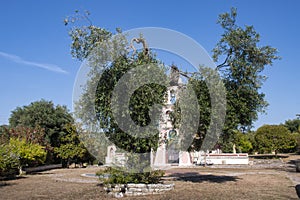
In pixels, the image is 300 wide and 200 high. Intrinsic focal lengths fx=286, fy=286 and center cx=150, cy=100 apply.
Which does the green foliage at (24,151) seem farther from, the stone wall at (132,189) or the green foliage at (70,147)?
the stone wall at (132,189)

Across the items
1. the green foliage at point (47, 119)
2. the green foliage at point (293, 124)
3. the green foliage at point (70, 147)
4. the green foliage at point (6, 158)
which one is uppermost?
the green foliage at point (293, 124)

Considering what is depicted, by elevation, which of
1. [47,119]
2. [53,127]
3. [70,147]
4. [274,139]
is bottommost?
[70,147]

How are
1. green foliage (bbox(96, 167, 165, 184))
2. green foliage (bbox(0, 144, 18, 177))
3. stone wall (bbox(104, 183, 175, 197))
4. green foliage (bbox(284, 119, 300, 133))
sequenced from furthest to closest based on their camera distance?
1. green foliage (bbox(284, 119, 300, 133))
2. green foliage (bbox(0, 144, 18, 177))
3. green foliage (bbox(96, 167, 165, 184))
4. stone wall (bbox(104, 183, 175, 197))

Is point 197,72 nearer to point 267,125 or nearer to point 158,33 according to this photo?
point 158,33

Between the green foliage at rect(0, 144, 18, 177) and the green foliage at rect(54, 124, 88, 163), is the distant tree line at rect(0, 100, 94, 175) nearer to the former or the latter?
the green foliage at rect(54, 124, 88, 163)

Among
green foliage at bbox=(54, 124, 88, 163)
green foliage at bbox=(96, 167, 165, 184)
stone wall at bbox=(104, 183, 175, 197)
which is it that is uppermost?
green foliage at bbox=(54, 124, 88, 163)

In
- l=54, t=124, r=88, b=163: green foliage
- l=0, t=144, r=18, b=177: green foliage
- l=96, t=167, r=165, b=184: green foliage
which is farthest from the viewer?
l=54, t=124, r=88, b=163: green foliage

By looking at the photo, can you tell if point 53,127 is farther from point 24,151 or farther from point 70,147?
point 24,151

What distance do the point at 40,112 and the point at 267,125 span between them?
1306 inches

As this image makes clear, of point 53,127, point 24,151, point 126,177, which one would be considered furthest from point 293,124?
point 126,177

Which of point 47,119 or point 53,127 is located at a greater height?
point 47,119

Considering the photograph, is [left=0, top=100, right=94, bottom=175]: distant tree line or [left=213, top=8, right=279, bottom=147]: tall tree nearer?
[left=213, top=8, right=279, bottom=147]: tall tree

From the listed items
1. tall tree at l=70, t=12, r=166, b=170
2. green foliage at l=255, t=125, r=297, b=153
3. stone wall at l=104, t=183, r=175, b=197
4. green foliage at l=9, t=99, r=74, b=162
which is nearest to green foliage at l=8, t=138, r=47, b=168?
green foliage at l=9, t=99, r=74, b=162

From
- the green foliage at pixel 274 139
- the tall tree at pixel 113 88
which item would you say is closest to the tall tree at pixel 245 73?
the tall tree at pixel 113 88
